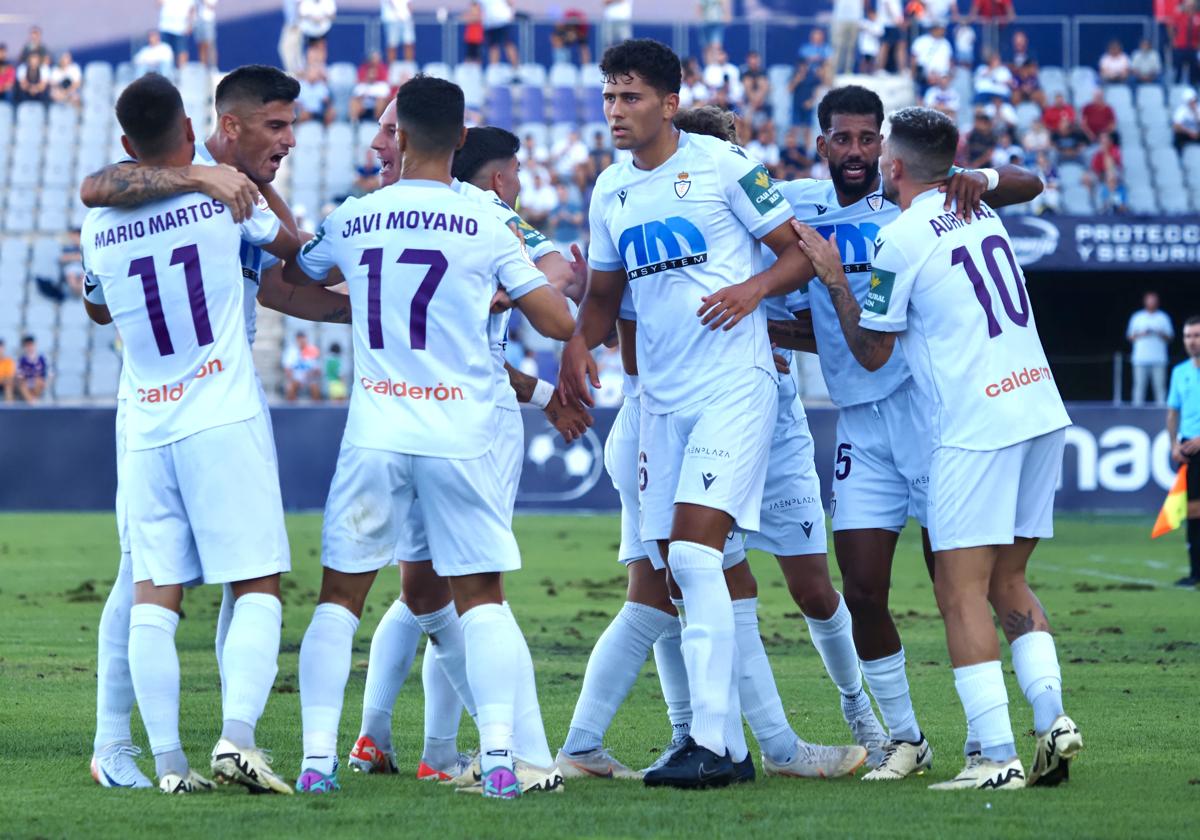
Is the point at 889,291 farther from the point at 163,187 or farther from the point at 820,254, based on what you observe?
the point at 163,187

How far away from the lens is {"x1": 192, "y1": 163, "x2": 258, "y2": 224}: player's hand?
5609 mm

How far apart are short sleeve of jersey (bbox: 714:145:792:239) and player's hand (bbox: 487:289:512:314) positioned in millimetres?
876

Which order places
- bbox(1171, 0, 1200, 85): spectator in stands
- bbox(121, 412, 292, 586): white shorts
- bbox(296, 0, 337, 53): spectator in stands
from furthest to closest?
1. bbox(1171, 0, 1200, 85): spectator in stands
2. bbox(296, 0, 337, 53): spectator in stands
3. bbox(121, 412, 292, 586): white shorts

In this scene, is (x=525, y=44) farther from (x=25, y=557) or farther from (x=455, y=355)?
(x=455, y=355)

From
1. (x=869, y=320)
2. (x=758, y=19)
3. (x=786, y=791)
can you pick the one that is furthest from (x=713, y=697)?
(x=758, y=19)

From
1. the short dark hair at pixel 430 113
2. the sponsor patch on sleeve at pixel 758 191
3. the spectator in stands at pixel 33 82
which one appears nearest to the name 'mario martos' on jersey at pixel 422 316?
the short dark hair at pixel 430 113

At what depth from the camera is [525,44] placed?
2966cm

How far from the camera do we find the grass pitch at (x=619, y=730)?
16.4ft

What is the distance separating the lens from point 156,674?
546 cm

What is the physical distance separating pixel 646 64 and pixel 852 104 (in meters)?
0.98

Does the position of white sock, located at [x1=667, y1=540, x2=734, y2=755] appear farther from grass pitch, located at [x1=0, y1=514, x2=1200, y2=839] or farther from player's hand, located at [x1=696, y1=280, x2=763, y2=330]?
player's hand, located at [x1=696, y1=280, x2=763, y2=330]

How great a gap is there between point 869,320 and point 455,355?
1.47 m

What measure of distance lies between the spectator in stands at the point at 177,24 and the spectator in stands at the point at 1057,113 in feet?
46.9

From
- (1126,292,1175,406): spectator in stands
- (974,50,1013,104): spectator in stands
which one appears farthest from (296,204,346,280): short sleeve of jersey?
(974,50,1013,104): spectator in stands
